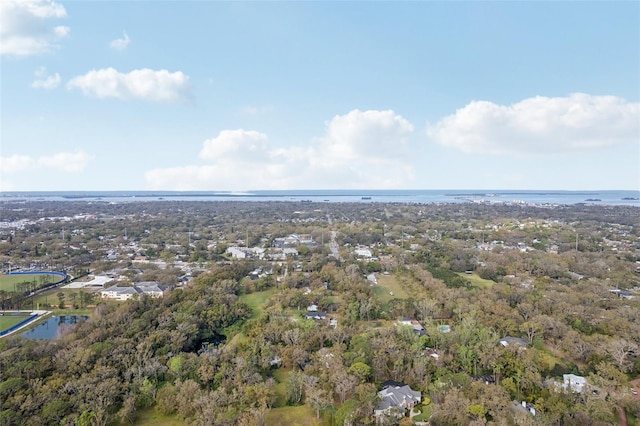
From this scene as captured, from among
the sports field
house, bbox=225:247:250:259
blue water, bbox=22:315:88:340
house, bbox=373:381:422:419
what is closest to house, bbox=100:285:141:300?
blue water, bbox=22:315:88:340

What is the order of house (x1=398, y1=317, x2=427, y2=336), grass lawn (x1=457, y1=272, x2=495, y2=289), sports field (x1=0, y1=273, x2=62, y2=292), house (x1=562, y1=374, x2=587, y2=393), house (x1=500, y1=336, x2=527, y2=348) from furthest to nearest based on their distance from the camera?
grass lawn (x1=457, y1=272, x2=495, y2=289) → sports field (x1=0, y1=273, x2=62, y2=292) → house (x1=398, y1=317, x2=427, y2=336) → house (x1=500, y1=336, x2=527, y2=348) → house (x1=562, y1=374, x2=587, y2=393)

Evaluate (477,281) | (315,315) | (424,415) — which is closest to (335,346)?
(424,415)

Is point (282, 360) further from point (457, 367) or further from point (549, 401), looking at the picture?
point (549, 401)

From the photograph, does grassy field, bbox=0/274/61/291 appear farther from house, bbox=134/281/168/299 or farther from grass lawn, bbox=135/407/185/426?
grass lawn, bbox=135/407/185/426

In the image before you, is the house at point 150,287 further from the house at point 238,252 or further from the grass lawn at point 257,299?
the house at point 238,252

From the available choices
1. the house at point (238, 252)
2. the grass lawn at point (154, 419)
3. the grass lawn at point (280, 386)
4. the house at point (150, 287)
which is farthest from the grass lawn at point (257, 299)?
the house at point (238, 252)

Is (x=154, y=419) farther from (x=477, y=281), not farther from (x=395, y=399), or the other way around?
(x=477, y=281)
